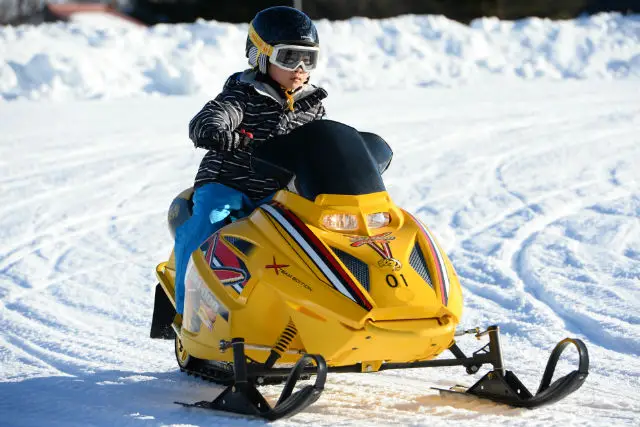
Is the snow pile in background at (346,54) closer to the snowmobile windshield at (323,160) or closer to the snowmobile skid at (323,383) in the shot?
the snowmobile windshield at (323,160)

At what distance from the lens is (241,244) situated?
14.1ft

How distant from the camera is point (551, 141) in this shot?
12.3m

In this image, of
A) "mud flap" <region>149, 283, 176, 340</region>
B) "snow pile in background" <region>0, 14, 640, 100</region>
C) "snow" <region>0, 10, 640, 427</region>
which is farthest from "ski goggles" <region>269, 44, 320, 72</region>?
"snow pile in background" <region>0, 14, 640, 100</region>

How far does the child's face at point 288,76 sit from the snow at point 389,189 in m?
1.45

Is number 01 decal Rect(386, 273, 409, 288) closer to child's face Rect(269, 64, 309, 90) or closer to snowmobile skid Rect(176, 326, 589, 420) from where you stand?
snowmobile skid Rect(176, 326, 589, 420)

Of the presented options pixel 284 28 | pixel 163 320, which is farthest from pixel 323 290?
pixel 163 320

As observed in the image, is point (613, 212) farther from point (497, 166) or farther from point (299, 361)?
point (299, 361)

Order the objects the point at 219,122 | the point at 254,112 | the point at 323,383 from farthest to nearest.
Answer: the point at 254,112 < the point at 219,122 < the point at 323,383

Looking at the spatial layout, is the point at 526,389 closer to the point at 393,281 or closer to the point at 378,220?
the point at 393,281

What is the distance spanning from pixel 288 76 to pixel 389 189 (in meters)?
5.29

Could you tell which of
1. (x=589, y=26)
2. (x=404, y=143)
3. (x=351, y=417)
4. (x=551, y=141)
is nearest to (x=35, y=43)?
(x=404, y=143)

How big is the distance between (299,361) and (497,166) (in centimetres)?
747

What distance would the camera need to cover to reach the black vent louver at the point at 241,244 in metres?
4.24

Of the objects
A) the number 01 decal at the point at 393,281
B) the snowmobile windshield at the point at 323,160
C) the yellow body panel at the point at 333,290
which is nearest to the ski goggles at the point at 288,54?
the snowmobile windshield at the point at 323,160
